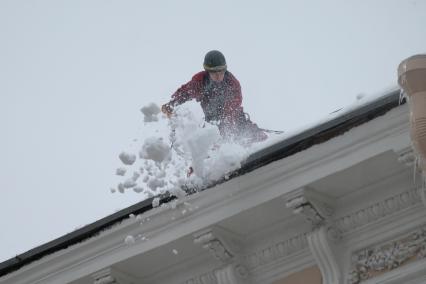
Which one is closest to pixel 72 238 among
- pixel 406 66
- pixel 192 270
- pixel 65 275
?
pixel 65 275

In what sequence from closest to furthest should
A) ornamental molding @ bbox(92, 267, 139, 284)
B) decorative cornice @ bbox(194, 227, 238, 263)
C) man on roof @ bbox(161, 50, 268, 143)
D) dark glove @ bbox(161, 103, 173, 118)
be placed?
decorative cornice @ bbox(194, 227, 238, 263) < ornamental molding @ bbox(92, 267, 139, 284) < dark glove @ bbox(161, 103, 173, 118) < man on roof @ bbox(161, 50, 268, 143)

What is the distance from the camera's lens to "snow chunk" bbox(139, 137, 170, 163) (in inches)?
340

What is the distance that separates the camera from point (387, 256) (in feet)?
26.0

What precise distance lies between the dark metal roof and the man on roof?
5.48 feet

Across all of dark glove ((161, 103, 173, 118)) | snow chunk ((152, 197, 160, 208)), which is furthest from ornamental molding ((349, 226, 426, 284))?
dark glove ((161, 103, 173, 118))

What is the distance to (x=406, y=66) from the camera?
20.2ft

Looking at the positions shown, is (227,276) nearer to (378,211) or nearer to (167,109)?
(378,211)

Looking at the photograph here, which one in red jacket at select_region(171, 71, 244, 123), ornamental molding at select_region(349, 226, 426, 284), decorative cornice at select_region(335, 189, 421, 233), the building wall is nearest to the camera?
ornamental molding at select_region(349, 226, 426, 284)

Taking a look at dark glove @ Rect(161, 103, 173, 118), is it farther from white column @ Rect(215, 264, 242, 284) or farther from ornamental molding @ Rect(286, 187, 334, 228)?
ornamental molding @ Rect(286, 187, 334, 228)

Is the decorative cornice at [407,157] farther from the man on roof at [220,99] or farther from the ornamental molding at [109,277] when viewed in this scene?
the ornamental molding at [109,277]

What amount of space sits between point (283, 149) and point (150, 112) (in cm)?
143

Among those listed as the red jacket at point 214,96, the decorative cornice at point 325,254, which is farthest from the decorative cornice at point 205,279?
the red jacket at point 214,96

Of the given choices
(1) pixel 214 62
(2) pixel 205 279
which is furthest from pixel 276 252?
(1) pixel 214 62

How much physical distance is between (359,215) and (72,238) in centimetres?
256
